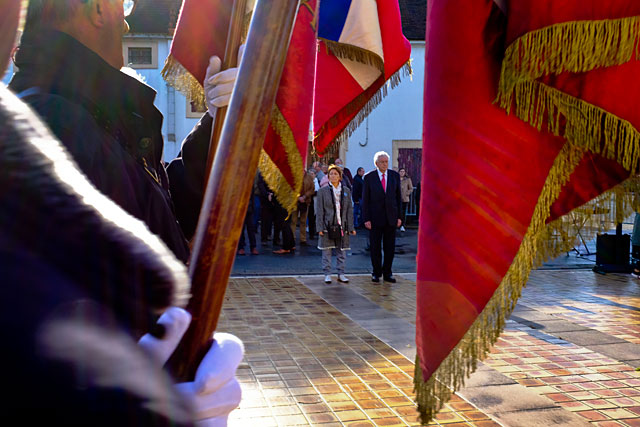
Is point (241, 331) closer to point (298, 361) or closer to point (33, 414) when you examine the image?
point (298, 361)

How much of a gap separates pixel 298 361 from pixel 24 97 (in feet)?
14.3

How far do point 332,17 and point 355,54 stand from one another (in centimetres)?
20

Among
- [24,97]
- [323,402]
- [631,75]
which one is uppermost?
[631,75]

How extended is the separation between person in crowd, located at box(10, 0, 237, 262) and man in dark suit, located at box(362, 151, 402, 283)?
7994mm

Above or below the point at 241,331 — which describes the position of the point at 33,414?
above

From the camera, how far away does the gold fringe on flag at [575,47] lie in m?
1.46

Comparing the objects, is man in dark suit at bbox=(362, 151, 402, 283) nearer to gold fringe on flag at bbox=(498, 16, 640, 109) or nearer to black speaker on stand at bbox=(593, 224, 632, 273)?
black speaker on stand at bbox=(593, 224, 632, 273)

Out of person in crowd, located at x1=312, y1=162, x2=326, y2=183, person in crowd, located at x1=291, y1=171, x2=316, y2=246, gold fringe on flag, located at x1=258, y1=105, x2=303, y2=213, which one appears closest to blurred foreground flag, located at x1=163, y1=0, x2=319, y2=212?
gold fringe on flag, located at x1=258, y1=105, x2=303, y2=213

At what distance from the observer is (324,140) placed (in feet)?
9.86

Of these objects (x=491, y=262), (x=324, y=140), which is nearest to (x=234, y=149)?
(x=491, y=262)

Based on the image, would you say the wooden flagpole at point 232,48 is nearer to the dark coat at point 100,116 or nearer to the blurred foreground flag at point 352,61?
the dark coat at point 100,116

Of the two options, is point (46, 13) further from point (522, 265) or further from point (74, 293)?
point (522, 265)

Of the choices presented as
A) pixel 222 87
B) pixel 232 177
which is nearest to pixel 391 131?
pixel 222 87

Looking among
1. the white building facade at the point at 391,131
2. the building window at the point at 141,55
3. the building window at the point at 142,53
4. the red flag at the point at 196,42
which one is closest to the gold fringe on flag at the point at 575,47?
the red flag at the point at 196,42
